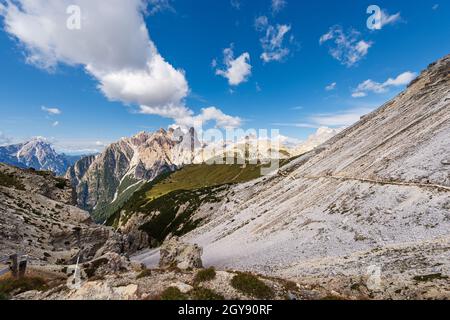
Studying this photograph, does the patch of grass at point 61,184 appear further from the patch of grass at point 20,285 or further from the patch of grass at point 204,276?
the patch of grass at point 204,276

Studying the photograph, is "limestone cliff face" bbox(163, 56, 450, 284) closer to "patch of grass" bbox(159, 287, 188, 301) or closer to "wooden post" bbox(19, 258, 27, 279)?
"patch of grass" bbox(159, 287, 188, 301)

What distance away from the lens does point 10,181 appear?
189 feet

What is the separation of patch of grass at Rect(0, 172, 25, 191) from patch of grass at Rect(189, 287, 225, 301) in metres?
57.4

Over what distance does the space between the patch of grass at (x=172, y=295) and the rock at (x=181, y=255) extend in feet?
52.5

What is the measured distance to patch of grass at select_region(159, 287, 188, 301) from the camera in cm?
1595

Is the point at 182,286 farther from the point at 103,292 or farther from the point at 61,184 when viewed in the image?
the point at 61,184

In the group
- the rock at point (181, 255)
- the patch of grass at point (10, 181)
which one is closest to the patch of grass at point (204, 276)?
the rock at point (181, 255)

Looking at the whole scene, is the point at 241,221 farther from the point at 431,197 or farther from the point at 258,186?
the point at 431,197

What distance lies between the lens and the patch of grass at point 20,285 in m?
19.2

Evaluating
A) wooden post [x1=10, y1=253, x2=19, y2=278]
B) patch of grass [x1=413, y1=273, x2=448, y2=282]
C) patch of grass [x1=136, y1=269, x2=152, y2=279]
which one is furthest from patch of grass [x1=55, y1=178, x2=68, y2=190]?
patch of grass [x1=413, y1=273, x2=448, y2=282]

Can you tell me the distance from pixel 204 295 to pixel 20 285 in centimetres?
1506

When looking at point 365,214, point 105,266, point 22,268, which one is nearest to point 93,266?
point 105,266
